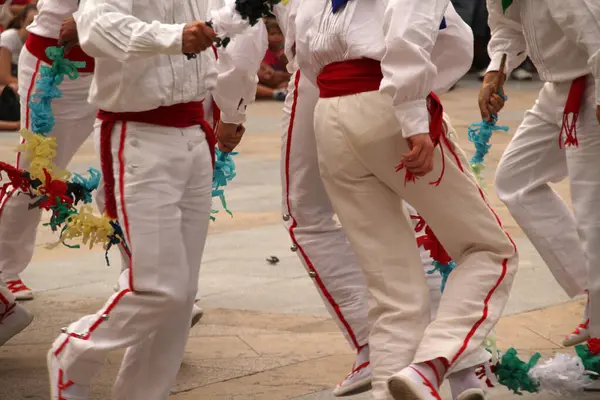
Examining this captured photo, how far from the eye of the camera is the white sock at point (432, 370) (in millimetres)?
3803

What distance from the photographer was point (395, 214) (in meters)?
4.04

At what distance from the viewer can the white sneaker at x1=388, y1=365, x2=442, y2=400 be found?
3725mm

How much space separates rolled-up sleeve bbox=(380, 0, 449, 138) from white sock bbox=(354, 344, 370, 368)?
123 centimetres

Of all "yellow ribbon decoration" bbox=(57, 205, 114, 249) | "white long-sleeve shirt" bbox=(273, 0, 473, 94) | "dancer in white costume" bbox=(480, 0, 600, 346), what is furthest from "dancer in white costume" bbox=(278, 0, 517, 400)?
"dancer in white costume" bbox=(480, 0, 600, 346)

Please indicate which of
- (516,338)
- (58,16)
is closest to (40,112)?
(58,16)

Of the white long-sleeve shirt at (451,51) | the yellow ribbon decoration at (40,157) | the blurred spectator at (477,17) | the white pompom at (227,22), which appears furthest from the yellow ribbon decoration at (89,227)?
the blurred spectator at (477,17)

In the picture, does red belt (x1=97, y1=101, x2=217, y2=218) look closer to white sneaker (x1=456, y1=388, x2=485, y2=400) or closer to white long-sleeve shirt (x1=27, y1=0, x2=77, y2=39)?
white sneaker (x1=456, y1=388, x2=485, y2=400)

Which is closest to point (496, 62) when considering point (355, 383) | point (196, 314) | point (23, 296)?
point (355, 383)

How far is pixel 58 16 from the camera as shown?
18.2ft

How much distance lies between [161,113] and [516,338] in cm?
218

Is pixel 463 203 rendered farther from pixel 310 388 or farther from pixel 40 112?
pixel 40 112

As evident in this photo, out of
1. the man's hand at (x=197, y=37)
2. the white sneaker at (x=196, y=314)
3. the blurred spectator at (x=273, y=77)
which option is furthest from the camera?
the blurred spectator at (x=273, y=77)

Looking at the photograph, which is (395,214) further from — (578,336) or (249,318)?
(249,318)

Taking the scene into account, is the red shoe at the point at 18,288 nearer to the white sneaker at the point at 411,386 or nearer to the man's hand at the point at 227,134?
the man's hand at the point at 227,134
